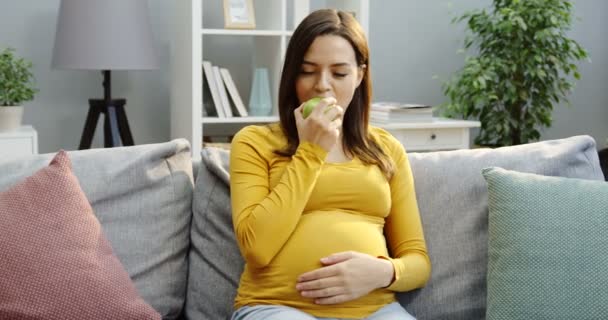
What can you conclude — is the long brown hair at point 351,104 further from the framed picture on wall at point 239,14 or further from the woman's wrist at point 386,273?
the framed picture on wall at point 239,14

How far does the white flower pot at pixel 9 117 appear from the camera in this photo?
10.5 feet

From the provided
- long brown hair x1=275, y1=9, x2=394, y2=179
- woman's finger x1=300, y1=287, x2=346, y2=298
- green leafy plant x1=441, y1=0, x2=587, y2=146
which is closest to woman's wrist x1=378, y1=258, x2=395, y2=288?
woman's finger x1=300, y1=287, x2=346, y2=298

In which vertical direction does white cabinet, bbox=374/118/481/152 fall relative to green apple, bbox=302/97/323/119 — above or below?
below

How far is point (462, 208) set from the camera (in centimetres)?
194

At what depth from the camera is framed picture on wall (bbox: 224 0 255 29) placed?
11.5ft

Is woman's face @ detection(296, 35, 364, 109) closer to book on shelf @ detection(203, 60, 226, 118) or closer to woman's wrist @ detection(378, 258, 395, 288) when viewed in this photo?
woman's wrist @ detection(378, 258, 395, 288)

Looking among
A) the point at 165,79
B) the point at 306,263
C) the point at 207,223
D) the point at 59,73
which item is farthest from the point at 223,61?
the point at 306,263

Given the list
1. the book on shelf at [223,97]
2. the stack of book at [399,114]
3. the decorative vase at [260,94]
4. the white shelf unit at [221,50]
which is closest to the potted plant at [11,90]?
the white shelf unit at [221,50]

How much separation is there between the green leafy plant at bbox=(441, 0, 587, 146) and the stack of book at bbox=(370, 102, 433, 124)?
0.37m

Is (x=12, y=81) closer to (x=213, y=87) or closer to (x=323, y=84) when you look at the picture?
(x=213, y=87)

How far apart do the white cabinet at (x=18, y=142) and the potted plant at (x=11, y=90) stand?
6cm

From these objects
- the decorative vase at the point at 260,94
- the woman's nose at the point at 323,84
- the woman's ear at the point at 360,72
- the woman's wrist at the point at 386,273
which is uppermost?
the woman's ear at the point at 360,72

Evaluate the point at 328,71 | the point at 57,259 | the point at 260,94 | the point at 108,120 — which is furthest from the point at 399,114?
the point at 57,259

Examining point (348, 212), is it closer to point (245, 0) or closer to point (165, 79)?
point (245, 0)
